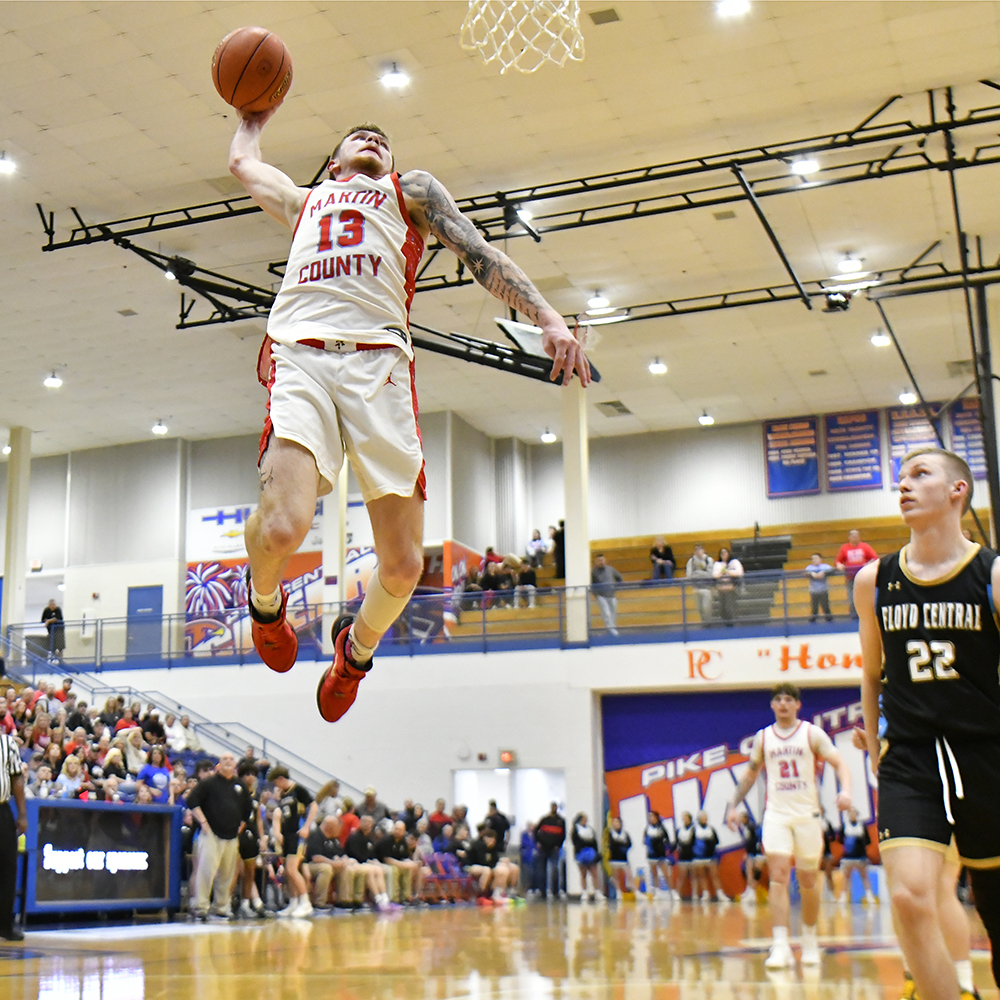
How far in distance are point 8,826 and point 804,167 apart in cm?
1170

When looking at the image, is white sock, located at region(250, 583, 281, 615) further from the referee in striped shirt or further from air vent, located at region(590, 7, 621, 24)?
air vent, located at region(590, 7, 621, 24)

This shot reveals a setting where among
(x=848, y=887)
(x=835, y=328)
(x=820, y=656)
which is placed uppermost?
(x=835, y=328)

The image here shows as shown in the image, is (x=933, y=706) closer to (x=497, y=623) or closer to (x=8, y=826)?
(x=8, y=826)

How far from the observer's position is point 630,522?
93.2 ft

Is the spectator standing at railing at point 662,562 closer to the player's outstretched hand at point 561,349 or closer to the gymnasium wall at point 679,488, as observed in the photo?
the gymnasium wall at point 679,488

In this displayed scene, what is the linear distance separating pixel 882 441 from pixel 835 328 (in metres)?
5.29

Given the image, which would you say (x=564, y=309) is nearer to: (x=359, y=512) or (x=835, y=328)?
(x=835, y=328)

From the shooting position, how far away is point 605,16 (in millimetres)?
12961

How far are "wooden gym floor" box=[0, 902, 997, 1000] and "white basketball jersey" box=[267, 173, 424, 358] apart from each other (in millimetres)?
3510

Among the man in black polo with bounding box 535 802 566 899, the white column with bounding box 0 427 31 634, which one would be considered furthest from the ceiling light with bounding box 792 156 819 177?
the white column with bounding box 0 427 31 634

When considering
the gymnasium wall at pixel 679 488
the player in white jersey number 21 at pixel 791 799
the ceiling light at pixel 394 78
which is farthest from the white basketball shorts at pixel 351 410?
the gymnasium wall at pixel 679 488

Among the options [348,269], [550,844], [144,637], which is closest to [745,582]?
[550,844]

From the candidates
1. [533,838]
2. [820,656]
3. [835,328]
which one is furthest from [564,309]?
[533,838]

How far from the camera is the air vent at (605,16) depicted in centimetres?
1286
